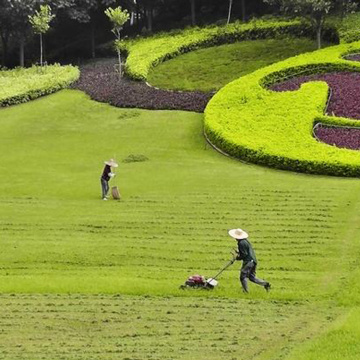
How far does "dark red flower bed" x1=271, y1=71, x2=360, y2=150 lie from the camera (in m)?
30.9

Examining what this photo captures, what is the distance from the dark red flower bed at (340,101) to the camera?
30.9m

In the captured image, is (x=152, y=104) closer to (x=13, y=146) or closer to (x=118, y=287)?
(x=13, y=146)

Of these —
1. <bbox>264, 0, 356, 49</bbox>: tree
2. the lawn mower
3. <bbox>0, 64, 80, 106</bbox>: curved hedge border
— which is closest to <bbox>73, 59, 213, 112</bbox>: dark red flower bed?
<bbox>0, 64, 80, 106</bbox>: curved hedge border

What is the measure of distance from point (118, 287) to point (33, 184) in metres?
10.5

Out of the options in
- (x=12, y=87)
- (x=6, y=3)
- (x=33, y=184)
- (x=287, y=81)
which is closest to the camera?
(x=33, y=184)

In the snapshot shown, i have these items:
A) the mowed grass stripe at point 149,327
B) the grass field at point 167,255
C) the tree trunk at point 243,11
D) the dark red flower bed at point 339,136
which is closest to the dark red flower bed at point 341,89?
the dark red flower bed at point 339,136

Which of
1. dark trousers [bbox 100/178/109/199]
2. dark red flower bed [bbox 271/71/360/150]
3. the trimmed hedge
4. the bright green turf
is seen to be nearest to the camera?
dark trousers [bbox 100/178/109/199]

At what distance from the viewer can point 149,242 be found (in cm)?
2105

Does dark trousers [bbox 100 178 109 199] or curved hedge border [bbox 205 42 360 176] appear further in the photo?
curved hedge border [bbox 205 42 360 176]

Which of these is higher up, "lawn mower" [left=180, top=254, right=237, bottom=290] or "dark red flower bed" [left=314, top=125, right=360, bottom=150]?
"dark red flower bed" [left=314, top=125, right=360, bottom=150]

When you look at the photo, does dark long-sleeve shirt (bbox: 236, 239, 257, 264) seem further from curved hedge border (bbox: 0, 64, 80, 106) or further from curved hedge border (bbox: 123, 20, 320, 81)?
curved hedge border (bbox: 123, 20, 320, 81)

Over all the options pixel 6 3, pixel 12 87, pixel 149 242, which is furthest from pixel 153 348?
pixel 6 3

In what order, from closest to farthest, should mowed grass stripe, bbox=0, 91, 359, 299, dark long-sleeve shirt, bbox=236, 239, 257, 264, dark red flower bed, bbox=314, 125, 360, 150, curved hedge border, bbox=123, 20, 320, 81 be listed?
dark long-sleeve shirt, bbox=236, 239, 257, 264
mowed grass stripe, bbox=0, 91, 359, 299
dark red flower bed, bbox=314, 125, 360, 150
curved hedge border, bbox=123, 20, 320, 81

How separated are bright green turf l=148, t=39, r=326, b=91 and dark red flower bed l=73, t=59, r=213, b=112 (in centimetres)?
195
